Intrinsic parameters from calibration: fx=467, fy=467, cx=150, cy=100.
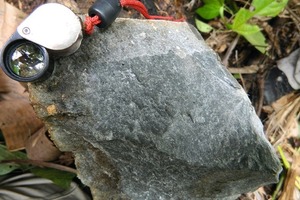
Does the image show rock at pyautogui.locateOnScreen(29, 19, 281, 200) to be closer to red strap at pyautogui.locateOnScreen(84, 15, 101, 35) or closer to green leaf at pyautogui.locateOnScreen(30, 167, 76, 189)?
red strap at pyautogui.locateOnScreen(84, 15, 101, 35)

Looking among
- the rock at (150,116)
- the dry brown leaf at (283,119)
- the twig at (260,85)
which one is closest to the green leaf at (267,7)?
the twig at (260,85)

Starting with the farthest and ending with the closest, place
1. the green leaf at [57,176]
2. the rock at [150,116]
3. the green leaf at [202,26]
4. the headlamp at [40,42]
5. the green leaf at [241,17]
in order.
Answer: the green leaf at [202,26], the green leaf at [241,17], the green leaf at [57,176], the rock at [150,116], the headlamp at [40,42]

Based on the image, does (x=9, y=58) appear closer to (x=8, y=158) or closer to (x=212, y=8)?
(x=8, y=158)

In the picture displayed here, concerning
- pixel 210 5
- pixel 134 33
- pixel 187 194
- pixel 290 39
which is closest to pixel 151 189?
pixel 187 194

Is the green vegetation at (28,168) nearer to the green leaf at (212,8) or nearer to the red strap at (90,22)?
the red strap at (90,22)

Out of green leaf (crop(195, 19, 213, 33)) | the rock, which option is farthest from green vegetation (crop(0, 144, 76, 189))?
green leaf (crop(195, 19, 213, 33))

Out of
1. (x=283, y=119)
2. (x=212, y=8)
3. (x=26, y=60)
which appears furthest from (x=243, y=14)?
(x=26, y=60)
